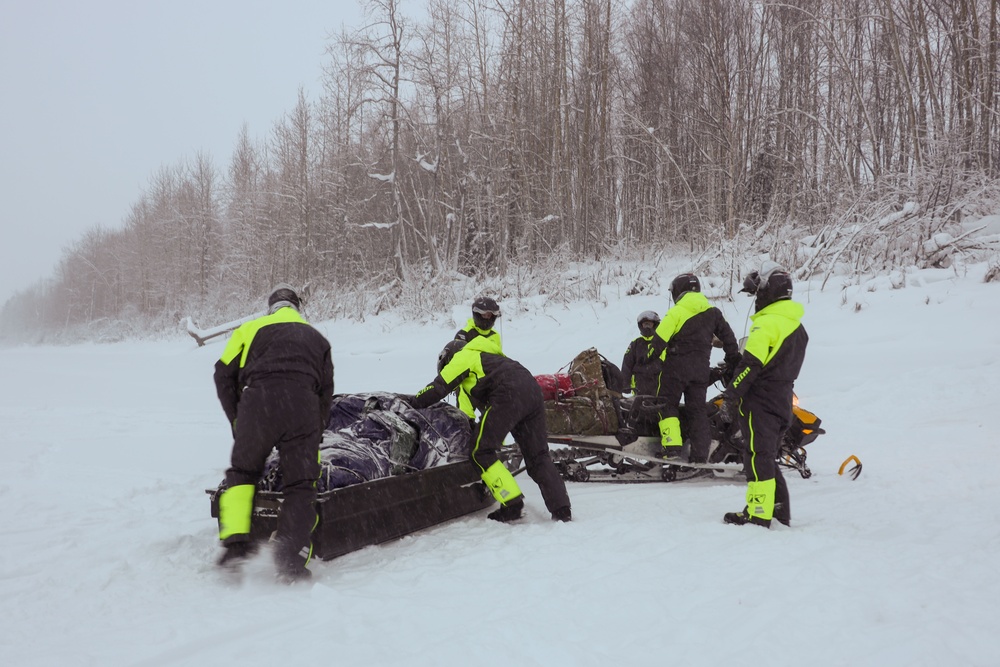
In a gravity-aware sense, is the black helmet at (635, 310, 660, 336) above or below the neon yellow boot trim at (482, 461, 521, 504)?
above

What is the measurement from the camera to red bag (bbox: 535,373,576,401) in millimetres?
5961

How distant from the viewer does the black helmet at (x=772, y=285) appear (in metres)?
4.29

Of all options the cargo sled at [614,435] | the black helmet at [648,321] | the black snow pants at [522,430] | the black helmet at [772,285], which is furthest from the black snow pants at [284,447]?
the black helmet at [648,321]

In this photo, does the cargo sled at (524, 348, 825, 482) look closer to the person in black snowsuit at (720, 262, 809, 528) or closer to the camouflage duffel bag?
the camouflage duffel bag

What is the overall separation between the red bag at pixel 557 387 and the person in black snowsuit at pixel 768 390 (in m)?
1.87

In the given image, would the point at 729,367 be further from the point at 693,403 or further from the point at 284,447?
the point at 284,447

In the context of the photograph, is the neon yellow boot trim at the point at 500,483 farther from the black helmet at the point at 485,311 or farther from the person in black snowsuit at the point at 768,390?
the person in black snowsuit at the point at 768,390

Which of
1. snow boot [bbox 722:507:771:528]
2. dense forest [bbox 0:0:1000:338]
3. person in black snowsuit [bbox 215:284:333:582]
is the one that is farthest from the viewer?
dense forest [bbox 0:0:1000:338]

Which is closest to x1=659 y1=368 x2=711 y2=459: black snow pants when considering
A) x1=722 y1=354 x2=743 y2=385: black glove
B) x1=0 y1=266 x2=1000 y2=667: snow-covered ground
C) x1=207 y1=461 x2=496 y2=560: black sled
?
x1=722 y1=354 x2=743 y2=385: black glove

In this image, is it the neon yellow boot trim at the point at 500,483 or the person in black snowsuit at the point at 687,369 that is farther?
the person in black snowsuit at the point at 687,369

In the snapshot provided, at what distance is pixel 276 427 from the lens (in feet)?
11.3

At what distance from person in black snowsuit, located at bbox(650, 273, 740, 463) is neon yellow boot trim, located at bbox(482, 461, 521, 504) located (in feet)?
5.89

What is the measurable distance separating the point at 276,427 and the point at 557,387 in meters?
3.04

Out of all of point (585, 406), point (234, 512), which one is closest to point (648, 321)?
point (585, 406)
